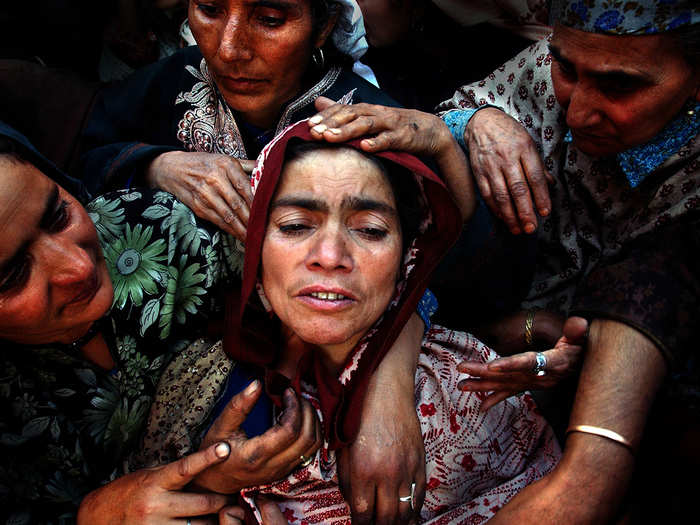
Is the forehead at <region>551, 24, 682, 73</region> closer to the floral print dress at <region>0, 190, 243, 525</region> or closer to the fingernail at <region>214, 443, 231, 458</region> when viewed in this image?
the floral print dress at <region>0, 190, 243, 525</region>

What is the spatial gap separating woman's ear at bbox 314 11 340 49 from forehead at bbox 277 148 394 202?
859 mm

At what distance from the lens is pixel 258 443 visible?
1.84 meters

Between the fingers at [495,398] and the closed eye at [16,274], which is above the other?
the closed eye at [16,274]

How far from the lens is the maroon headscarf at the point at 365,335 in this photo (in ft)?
6.38

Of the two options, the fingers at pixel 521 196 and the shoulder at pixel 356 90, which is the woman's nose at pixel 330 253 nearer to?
the fingers at pixel 521 196

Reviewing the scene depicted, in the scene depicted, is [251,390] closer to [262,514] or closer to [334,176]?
[262,514]

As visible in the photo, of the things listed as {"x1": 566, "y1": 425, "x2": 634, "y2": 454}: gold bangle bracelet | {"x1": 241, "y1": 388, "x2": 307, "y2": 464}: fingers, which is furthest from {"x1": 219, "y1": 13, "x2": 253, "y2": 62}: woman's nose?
{"x1": 566, "y1": 425, "x2": 634, "y2": 454}: gold bangle bracelet

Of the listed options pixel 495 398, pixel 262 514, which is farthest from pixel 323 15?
pixel 262 514

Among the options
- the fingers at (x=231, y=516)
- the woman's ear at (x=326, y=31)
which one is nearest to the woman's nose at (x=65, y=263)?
the fingers at (x=231, y=516)

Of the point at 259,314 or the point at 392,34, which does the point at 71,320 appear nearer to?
the point at 259,314

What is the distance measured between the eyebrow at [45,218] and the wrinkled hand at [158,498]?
30.5 inches

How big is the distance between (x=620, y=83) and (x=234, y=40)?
138 centimetres

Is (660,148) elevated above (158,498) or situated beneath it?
elevated above

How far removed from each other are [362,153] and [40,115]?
1.62 m
